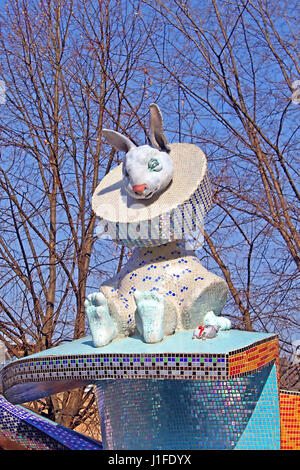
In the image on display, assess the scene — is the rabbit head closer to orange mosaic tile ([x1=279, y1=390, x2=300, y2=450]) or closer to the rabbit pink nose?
the rabbit pink nose

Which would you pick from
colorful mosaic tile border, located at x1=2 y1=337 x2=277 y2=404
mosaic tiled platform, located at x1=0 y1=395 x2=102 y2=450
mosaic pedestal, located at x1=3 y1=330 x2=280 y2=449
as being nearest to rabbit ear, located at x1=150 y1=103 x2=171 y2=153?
mosaic pedestal, located at x1=3 y1=330 x2=280 y2=449

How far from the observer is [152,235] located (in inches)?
186

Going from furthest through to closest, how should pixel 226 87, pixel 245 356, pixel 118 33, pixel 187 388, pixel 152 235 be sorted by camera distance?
pixel 118 33 → pixel 226 87 → pixel 152 235 → pixel 187 388 → pixel 245 356

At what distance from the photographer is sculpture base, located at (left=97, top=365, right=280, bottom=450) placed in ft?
13.8

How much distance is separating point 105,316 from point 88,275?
11.7ft

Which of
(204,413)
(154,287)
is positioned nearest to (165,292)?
(154,287)

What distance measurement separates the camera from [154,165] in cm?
476

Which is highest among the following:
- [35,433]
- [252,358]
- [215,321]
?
[215,321]

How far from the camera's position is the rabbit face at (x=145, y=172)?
4711 millimetres

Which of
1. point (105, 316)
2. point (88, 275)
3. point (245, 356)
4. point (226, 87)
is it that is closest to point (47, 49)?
point (226, 87)

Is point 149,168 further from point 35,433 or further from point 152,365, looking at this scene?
point 35,433

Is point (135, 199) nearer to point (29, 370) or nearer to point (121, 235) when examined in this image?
point (121, 235)

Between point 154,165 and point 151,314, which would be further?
point 154,165

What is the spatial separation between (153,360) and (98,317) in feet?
1.94
